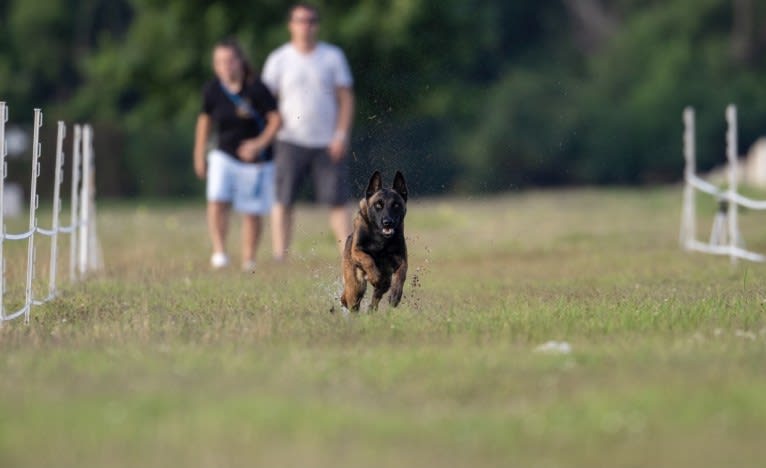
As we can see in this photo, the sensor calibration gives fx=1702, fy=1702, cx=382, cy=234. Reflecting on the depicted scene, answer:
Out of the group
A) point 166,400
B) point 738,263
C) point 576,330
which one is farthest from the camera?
point 738,263

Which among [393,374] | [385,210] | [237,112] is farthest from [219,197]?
[393,374]

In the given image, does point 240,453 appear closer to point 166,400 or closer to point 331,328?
point 166,400

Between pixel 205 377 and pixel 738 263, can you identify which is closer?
pixel 205 377

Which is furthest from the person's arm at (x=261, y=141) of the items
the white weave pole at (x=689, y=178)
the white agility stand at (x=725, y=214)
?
the white weave pole at (x=689, y=178)

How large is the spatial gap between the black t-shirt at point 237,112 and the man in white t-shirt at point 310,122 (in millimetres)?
233

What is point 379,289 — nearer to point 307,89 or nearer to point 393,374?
point 393,374

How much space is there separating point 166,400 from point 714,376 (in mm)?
2338

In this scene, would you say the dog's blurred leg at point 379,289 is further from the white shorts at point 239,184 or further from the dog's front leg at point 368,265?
the white shorts at point 239,184

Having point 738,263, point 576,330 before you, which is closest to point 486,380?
point 576,330

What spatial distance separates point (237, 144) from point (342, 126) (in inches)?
38.8

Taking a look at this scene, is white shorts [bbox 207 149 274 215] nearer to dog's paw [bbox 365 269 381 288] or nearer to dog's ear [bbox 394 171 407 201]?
dog's ear [bbox 394 171 407 201]

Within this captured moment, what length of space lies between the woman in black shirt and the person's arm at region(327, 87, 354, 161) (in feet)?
1.83

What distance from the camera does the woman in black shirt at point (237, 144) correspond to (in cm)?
1548

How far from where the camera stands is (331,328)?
9578 millimetres
